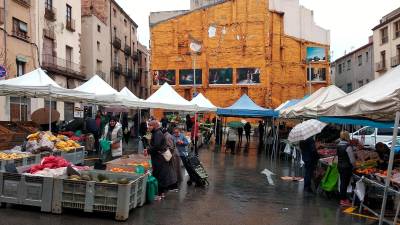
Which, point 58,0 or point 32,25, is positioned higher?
point 58,0

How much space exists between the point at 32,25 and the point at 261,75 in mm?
25999

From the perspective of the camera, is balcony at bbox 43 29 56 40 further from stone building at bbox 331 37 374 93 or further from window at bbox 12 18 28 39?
stone building at bbox 331 37 374 93

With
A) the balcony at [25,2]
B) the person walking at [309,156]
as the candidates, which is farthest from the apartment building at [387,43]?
the person walking at [309,156]

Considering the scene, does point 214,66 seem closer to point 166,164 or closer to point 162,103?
point 162,103

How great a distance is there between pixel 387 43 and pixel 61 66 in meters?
31.7

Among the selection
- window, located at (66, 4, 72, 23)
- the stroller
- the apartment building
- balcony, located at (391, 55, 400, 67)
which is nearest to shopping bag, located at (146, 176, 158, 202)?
the stroller

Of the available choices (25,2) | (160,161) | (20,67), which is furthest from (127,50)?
(160,161)

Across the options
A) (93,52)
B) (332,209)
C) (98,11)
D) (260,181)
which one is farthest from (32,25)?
(332,209)

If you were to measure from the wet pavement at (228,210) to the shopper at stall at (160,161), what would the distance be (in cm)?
35

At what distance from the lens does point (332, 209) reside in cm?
908

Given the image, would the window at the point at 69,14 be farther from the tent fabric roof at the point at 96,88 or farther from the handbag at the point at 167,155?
the handbag at the point at 167,155

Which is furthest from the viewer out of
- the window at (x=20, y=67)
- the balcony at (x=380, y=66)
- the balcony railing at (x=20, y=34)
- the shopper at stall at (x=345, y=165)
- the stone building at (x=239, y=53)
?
the stone building at (x=239, y=53)

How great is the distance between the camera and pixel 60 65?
109 feet

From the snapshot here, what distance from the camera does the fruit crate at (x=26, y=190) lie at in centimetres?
772
